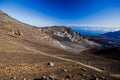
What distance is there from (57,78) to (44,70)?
3.47 m

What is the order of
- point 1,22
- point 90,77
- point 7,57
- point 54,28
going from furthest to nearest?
point 54,28, point 1,22, point 7,57, point 90,77

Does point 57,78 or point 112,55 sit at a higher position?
point 57,78

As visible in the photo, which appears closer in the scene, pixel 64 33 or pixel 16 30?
pixel 16 30

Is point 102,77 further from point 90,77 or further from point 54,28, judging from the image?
point 54,28

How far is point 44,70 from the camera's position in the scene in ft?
89.0

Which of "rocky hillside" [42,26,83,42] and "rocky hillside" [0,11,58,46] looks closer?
"rocky hillside" [0,11,58,46]

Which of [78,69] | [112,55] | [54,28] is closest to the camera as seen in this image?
[78,69]

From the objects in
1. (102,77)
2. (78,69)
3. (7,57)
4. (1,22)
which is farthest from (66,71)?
(1,22)

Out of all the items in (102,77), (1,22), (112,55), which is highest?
(1,22)

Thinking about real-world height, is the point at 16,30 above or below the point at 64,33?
above

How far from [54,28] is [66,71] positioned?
16165 centimetres

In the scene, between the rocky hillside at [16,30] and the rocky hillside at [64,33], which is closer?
the rocky hillside at [16,30]

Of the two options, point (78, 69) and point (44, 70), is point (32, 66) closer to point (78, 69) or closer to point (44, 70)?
point (44, 70)

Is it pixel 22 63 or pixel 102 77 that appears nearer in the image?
pixel 102 77
